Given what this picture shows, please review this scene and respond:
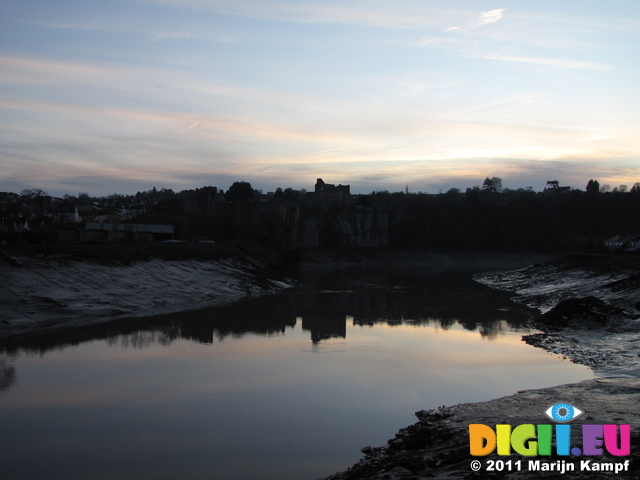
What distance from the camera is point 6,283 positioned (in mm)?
24750

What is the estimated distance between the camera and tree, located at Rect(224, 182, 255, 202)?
356ft

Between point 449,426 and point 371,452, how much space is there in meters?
1.66

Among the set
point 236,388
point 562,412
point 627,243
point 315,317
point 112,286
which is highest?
point 627,243

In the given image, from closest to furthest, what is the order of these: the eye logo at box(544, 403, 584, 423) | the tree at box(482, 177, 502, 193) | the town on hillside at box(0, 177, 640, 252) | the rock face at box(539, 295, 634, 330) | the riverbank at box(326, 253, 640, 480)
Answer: the riverbank at box(326, 253, 640, 480)
the eye logo at box(544, 403, 584, 423)
the rock face at box(539, 295, 634, 330)
the town on hillside at box(0, 177, 640, 252)
the tree at box(482, 177, 502, 193)

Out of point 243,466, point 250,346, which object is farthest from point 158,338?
point 243,466

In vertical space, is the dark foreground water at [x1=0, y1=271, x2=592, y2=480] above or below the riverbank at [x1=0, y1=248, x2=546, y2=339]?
below

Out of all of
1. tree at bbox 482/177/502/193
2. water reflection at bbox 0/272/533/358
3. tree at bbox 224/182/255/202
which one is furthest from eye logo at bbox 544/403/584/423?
tree at bbox 482/177/502/193

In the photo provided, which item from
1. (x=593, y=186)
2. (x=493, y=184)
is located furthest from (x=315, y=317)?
(x=493, y=184)

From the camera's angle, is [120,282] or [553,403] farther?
[120,282]

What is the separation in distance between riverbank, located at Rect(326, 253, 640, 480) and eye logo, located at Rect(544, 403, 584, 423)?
0.17 m

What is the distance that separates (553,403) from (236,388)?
7.25 meters

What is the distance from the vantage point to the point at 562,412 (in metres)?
11.1

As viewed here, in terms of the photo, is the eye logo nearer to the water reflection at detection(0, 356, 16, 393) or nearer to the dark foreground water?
the dark foreground water

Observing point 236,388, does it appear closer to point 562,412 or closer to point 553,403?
point 553,403
